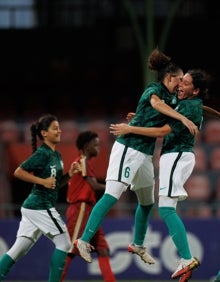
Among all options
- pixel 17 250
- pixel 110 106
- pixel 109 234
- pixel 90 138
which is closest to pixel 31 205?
pixel 17 250

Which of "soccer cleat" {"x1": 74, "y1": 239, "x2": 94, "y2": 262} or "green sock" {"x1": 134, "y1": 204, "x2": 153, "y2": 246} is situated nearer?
"soccer cleat" {"x1": 74, "y1": 239, "x2": 94, "y2": 262}

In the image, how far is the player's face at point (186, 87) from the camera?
409 inches

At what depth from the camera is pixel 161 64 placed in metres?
10.5

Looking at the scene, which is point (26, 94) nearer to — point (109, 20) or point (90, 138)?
point (109, 20)

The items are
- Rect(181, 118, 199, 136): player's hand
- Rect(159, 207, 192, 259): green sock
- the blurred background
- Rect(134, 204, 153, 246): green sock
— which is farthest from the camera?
the blurred background

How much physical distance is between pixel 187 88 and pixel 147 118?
47 cm

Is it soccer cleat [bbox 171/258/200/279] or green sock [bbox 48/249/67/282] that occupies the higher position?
soccer cleat [bbox 171/258/200/279]

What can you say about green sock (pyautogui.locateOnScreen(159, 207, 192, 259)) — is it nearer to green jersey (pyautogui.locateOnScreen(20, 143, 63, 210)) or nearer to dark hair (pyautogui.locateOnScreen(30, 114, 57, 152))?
green jersey (pyautogui.locateOnScreen(20, 143, 63, 210))

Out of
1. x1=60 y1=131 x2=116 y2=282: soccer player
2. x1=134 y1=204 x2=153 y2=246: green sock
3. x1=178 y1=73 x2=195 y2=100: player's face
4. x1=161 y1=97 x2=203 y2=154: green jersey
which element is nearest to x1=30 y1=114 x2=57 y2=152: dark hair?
x1=60 y1=131 x2=116 y2=282: soccer player

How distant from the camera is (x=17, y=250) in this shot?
1105 centimetres

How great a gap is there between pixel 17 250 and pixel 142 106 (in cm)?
194

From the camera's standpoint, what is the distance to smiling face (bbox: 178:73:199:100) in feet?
34.1

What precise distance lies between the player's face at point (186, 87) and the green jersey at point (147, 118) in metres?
0.16

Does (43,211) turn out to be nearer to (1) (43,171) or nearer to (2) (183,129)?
(1) (43,171)
